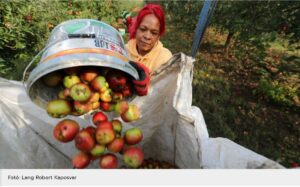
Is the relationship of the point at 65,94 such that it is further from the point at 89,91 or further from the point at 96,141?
the point at 96,141

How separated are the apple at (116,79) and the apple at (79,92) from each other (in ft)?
0.56

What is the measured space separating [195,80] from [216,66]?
106cm

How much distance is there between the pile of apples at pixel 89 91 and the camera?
4.83 feet

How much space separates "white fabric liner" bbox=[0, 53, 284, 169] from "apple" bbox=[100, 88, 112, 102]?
32 cm

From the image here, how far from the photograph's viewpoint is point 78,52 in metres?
1.37

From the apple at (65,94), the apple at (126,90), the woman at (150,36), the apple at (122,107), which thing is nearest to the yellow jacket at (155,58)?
the woman at (150,36)

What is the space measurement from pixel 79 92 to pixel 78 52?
189 millimetres

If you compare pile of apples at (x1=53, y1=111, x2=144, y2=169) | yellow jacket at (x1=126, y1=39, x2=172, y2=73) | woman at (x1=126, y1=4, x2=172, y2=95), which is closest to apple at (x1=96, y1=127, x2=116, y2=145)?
pile of apples at (x1=53, y1=111, x2=144, y2=169)

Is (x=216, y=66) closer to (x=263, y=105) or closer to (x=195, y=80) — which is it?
(x=195, y=80)

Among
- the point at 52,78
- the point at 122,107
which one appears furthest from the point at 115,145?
the point at 52,78

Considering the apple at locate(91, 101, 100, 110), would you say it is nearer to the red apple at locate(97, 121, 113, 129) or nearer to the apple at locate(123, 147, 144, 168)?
the red apple at locate(97, 121, 113, 129)

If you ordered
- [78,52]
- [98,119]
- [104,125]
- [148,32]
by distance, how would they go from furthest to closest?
[148,32] < [98,119] < [104,125] < [78,52]

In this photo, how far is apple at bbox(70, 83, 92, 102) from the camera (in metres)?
1.43

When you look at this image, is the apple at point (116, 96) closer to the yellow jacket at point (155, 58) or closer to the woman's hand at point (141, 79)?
the woman's hand at point (141, 79)
